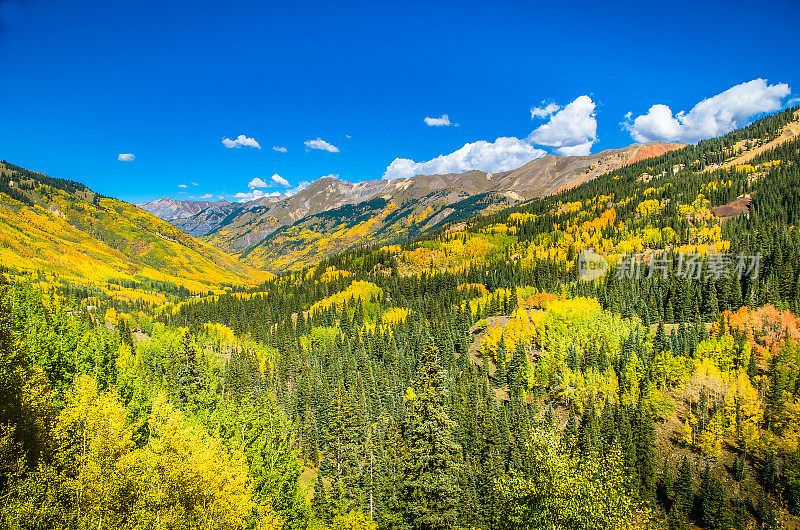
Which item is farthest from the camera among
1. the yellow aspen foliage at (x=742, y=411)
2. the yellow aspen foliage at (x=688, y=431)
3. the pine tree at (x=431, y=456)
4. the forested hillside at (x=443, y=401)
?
the yellow aspen foliage at (x=688, y=431)

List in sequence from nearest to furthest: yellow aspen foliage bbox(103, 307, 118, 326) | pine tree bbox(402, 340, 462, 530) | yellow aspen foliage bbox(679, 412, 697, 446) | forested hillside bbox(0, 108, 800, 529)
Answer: forested hillside bbox(0, 108, 800, 529) < pine tree bbox(402, 340, 462, 530) < yellow aspen foliage bbox(679, 412, 697, 446) < yellow aspen foliage bbox(103, 307, 118, 326)

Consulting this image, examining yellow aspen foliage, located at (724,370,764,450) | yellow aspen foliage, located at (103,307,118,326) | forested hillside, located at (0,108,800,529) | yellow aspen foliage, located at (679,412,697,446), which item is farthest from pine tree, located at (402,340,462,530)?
yellow aspen foliage, located at (103,307,118,326)

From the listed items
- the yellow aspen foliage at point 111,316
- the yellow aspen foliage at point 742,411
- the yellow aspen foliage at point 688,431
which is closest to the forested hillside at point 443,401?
the yellow aspen foliage at point 688,431

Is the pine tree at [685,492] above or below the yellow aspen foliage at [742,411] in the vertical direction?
below

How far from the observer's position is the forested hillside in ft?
70.9

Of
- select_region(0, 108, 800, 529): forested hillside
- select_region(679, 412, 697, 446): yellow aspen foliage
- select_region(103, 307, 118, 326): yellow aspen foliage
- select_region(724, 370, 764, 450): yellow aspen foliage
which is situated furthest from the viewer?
select_region(103, 307, 118, 326): yellow aspen foliage

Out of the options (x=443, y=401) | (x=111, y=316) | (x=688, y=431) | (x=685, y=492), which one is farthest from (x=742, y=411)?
(x=111, y=316)

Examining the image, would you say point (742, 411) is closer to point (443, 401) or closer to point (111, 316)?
point (443, 401)

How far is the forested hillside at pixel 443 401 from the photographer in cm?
2161

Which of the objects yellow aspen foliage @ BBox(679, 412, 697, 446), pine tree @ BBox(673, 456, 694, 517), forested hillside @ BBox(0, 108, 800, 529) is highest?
forested hillside @ BBox(0, 108, 800, 529)

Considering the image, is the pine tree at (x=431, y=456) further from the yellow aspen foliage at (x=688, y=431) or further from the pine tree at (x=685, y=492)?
the yellow aspen foliage at (x=688, y=431)

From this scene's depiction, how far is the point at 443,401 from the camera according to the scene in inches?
1038

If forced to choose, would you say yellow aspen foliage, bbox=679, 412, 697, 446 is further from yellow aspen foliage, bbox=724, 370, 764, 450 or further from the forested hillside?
yellow aspen foliage, bbox=724, 370, 764, 450

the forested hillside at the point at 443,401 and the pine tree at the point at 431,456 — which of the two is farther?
the pine tree at the point at 431,456
